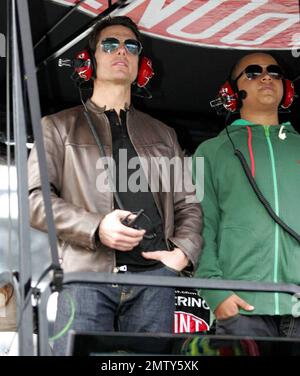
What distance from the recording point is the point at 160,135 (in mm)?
3311

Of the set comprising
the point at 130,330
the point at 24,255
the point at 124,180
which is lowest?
the point at 130,330

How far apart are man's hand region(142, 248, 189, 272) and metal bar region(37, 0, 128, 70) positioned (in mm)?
1117

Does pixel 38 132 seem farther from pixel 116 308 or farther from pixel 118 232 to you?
pixel 116 308

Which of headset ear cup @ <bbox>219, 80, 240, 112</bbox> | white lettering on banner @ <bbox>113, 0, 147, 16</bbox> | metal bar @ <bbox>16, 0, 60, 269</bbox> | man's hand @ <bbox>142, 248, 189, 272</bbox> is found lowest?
man's hand @ <bbox>142, 248, 189, 272</bbox>

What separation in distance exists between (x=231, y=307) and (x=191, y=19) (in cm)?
139

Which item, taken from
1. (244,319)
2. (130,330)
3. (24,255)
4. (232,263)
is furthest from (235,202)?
(24,255)

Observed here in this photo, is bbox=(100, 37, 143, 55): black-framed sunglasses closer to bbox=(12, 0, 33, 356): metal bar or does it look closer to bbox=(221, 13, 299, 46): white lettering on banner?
bbox=(12, 0, 33, 356): metal bar

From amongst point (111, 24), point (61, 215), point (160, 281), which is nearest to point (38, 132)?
point (61, 215)

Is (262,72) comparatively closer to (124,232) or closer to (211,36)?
(211,36)

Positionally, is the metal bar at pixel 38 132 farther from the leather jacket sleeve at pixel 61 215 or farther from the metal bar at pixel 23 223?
the leather jacket sleeve at pixel 61 215

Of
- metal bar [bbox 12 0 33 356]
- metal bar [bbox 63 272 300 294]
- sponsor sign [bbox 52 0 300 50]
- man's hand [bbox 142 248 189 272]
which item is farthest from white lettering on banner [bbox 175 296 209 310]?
metal bar [bbox 12 0 33 356]

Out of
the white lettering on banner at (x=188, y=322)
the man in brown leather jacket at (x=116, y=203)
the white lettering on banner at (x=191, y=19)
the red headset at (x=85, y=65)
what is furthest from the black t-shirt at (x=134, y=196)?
the white lettering on banner at (x=188, y=322)

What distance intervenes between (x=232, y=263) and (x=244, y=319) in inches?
8.3

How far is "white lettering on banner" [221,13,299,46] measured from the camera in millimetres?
3906
